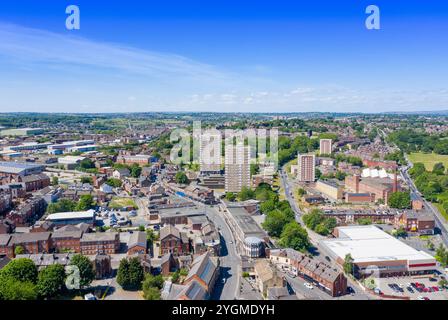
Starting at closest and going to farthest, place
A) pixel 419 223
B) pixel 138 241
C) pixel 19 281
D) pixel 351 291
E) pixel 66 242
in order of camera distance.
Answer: pixel 19 281, pixel 351 291, pixel 138 241, pixel 66 242, pixel 419 223

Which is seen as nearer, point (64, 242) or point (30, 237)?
point (30, 237)

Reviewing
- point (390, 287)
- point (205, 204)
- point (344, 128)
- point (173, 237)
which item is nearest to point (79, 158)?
point (205, 204)

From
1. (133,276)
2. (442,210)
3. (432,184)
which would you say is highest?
(432,184)

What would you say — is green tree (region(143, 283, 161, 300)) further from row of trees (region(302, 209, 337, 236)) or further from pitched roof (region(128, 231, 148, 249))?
row of trees (region(302, 209, 337, 236))

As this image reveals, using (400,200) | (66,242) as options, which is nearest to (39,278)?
(66,242)

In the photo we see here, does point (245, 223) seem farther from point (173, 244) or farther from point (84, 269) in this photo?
point (84, 269)
